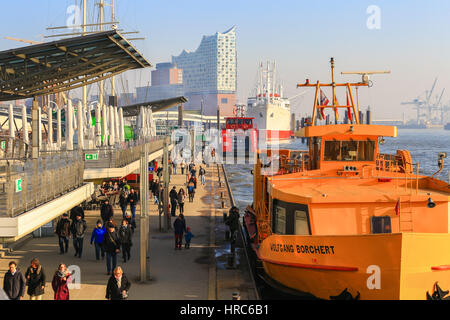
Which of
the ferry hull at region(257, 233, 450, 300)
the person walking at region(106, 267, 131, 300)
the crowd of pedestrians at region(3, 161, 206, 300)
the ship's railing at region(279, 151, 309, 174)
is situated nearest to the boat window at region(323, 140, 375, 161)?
the ship's railing at region(279, 151, 309, 174)

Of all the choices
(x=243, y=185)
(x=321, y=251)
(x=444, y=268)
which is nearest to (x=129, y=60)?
(x=321, y=251)

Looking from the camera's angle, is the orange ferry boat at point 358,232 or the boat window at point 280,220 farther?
the boat window at point 280,220

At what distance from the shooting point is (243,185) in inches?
2283

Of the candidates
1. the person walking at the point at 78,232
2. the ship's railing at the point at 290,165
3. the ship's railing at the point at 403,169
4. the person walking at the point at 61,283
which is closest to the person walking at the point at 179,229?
the person walking at the point at 78,232

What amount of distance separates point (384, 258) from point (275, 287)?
152 inches

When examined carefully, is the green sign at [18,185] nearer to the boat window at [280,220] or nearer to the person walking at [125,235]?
the person walking at [125,235]

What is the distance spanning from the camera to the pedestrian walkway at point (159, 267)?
14078mm

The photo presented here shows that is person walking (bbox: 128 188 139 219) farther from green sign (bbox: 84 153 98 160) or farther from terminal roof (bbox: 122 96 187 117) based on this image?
terminal roof (bbox: 122 96 187 117)

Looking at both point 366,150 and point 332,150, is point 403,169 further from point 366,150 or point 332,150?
point 332,150

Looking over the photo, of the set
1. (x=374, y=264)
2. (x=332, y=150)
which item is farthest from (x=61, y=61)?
(x=374, y=264)

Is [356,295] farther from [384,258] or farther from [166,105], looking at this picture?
[166,105]

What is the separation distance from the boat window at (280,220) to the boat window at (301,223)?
1.88ft

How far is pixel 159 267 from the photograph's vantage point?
16.8m

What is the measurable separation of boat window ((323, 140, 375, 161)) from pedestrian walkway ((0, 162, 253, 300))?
4.91 meters
